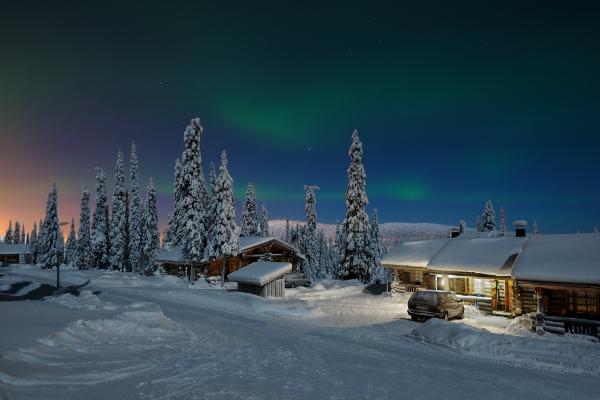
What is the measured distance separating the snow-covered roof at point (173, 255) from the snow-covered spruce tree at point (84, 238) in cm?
2102

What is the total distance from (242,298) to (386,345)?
596 inches

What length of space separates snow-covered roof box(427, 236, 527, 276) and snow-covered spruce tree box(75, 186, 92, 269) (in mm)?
57993

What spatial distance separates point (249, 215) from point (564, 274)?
193ft

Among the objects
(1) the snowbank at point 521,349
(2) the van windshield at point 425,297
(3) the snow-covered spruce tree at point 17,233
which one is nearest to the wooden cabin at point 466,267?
(2) the van windshield at point 425,297

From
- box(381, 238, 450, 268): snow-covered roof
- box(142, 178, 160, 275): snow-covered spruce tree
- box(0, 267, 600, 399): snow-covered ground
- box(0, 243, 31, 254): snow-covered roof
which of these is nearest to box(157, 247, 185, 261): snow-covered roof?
box(142, 178, 160, 275): snow-covered spruce tree

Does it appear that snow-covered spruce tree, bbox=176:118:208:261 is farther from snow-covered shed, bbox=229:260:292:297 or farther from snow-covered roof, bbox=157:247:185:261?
snow-covered shed, bbox=229:260:292:297

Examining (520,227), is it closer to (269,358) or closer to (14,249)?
(269,358)

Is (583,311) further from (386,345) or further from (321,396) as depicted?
(321,396)

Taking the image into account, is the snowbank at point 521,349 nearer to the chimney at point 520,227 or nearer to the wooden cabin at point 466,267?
the wooden cabin at point 466,267

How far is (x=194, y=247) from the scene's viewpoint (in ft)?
137

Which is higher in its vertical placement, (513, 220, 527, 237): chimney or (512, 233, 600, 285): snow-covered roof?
(513, 220, 527, 237): chimney

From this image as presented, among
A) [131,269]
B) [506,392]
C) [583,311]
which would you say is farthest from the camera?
[131,269]

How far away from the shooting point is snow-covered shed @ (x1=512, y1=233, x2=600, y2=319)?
62.4 feet

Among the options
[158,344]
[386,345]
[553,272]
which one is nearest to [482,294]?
[553,272]
